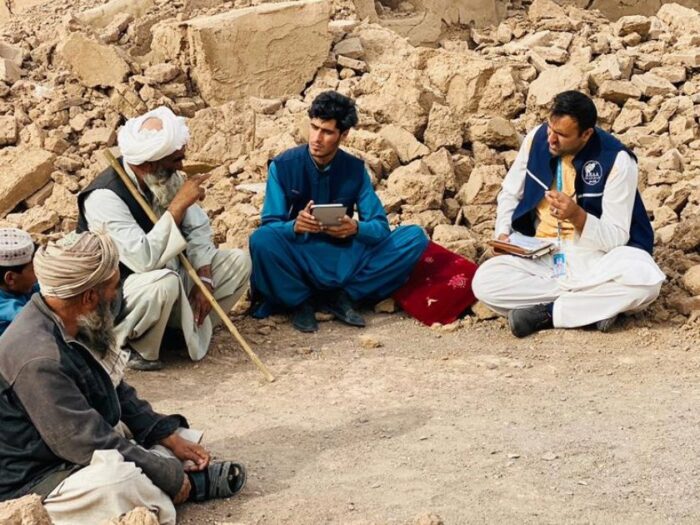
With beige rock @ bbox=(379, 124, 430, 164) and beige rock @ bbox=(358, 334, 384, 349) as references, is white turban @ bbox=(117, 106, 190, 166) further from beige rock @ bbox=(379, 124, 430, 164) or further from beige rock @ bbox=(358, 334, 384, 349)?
beige rock @ bbox=(379, 124, 430, 164)

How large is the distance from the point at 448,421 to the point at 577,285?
166 cm

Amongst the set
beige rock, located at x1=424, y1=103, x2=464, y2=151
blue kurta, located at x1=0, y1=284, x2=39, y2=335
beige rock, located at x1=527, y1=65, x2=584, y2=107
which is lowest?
beige rock, located at x1=527, y1=65, x2=584, y2=107

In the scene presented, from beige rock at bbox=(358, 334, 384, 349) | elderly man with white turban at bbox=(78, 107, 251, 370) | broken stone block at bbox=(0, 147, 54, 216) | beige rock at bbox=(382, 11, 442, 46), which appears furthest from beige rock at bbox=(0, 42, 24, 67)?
beige rock at bbox=(358, 334, 384, 349)

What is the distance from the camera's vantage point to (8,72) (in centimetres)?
927

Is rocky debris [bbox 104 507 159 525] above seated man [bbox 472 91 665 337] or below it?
above

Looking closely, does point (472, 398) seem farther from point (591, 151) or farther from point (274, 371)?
point (591, 151)

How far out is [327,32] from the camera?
32.6 ft

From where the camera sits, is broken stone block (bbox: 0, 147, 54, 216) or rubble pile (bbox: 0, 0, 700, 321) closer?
rubble pile (bbox: 0, 0, 700, 321)

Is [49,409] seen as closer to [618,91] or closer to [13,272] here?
[13,272]

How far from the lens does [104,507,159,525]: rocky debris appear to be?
3879 millimetres

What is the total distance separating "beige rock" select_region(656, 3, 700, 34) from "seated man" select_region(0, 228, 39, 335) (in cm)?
750

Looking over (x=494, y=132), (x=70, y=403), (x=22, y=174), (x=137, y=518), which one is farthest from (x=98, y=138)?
(x=137, y=518)

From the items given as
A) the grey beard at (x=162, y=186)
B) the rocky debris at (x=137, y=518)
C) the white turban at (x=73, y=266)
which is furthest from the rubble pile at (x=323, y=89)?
the rocky debris at (x=137, y=518)

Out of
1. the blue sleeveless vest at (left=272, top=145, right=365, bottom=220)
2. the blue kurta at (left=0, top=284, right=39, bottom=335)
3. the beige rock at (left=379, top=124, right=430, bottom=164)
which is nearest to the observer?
the blue kurta at (left=0, top=284, right=39, bottom=335)
